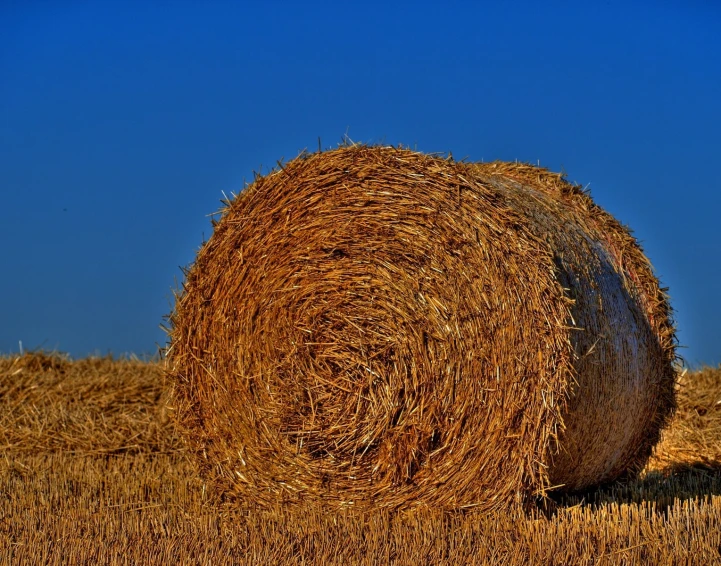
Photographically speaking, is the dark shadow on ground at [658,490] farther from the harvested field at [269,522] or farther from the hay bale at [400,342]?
the hay bale at [400,342]

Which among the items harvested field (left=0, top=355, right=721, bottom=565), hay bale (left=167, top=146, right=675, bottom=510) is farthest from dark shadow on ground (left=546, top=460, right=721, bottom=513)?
hay bale (left=167, top=146, right=675, bottom=510)

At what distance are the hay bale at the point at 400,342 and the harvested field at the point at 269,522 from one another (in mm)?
243

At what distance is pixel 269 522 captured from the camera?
201 inches

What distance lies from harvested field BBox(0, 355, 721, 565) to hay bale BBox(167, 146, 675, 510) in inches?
9.5

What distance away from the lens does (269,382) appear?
18.8ft

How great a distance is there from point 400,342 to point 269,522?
1.18 m

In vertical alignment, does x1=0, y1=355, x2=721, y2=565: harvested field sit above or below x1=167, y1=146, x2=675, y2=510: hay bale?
below

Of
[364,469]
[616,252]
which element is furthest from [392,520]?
[616,252]

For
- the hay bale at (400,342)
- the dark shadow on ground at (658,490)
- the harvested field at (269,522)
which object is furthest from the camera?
the dark shadow on ground at (658,490)

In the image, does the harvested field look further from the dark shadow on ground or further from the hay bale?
the hay bale

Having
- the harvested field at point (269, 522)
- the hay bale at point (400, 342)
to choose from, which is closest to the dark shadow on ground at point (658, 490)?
the harvested field at point (269, 522)

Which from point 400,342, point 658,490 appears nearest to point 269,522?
point 400,342

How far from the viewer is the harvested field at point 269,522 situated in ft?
14.7

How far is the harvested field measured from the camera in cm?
448
